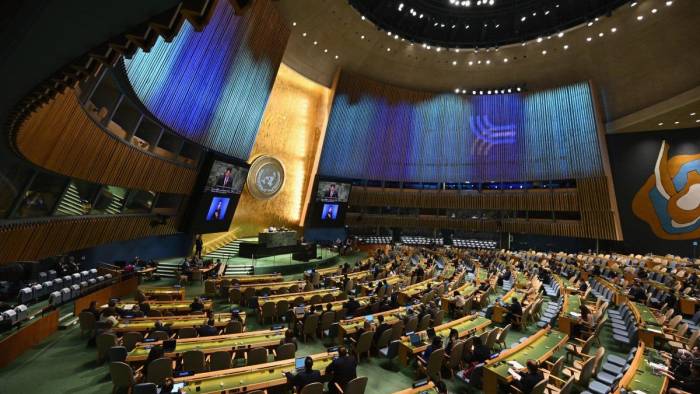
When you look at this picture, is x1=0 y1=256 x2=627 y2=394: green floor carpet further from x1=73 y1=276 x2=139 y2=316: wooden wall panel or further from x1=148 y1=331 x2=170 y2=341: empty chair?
x1=73 y1=276 x2=139 y2=316: wooden wall panel

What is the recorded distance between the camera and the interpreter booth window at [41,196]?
7887 mm

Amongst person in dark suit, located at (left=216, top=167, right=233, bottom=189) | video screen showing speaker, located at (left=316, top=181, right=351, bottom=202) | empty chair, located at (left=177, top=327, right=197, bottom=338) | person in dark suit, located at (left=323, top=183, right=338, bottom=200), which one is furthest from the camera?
person in dark suit, located at (left=323, top=183, right=338, bottom=200)

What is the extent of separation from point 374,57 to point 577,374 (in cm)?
2314

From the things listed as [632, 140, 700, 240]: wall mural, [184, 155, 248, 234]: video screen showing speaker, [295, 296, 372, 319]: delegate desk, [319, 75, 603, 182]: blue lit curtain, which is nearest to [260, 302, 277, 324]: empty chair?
[295, 296, 372, 319]: delegate desk

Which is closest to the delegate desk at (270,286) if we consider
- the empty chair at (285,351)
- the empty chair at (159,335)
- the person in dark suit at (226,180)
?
the empty chair at (159,335)

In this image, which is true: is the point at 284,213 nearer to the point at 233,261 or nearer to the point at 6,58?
the point at 233,261

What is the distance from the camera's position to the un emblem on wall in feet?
69.7

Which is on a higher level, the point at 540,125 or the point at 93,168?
the point at 540,125

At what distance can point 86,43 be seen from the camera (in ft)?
8.25

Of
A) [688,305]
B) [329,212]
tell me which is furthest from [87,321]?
[329,212]

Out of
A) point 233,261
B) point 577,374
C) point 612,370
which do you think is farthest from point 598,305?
point 233,261

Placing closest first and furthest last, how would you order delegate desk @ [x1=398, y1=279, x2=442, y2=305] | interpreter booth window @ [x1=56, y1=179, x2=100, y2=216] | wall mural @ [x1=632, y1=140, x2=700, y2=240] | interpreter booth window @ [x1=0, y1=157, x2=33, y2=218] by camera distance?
interpreter booth window @ [x1=0, y1=157, x2=33, y2=218]
interpreter booth window @ [x1=56, y1=179, x2=100, y2=216]
delegate desk @ [x1=398, y1=279, x2=442, y2=305]
wall mural @ [x1=632, y1=140, x2=700, y2=240]

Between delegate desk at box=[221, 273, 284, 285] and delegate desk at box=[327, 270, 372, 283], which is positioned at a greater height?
delegate desk at box=[327, 270, 372, 283]

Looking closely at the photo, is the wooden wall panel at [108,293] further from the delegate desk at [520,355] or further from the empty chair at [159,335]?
the delegate desk at [520,355]
